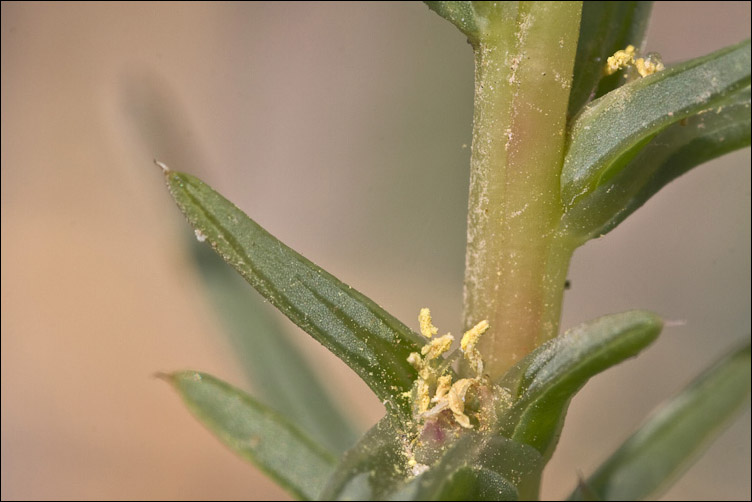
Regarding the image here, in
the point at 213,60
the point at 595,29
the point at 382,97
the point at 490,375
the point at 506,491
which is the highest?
the point at 213,60

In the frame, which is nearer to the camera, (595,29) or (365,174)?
(595,29)

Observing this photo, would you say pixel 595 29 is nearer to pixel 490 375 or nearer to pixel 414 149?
pixel 490 375

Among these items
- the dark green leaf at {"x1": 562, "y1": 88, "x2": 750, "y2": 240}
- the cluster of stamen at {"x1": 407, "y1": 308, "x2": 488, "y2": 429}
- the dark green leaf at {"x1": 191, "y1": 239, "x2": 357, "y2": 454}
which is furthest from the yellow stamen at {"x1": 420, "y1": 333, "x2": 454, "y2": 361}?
the dark green leaf at {"x1": 191, "y1": 239, "x2": 357, "y2": 454}

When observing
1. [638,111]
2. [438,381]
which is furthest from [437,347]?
[638,111]

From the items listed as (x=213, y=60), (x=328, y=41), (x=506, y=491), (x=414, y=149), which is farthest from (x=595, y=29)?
(x=213, y=60)

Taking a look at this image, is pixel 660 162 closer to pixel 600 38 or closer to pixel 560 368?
pixel 600 38

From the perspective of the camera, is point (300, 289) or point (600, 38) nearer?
point (300, 289)
